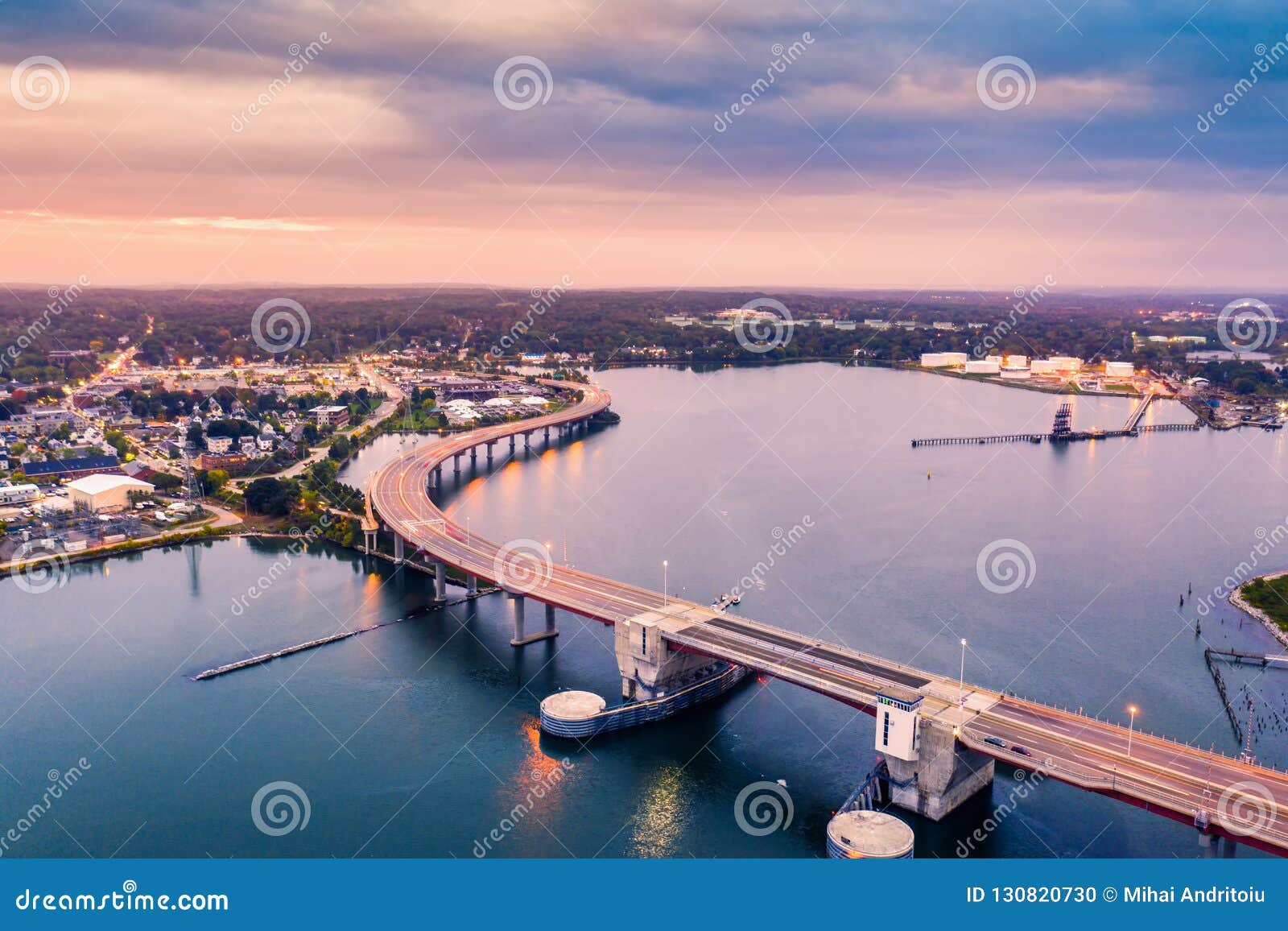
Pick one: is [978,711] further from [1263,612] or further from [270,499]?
[270,499]

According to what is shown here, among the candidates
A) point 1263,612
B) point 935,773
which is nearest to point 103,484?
point 935,773

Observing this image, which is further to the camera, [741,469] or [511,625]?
[741,469]

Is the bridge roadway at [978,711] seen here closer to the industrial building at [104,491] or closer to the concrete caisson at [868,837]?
the concrete caisson at [868,837]

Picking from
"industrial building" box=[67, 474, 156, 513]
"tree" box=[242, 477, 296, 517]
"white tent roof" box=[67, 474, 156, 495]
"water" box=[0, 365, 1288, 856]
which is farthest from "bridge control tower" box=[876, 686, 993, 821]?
"white tent roof" box=[67, 474, 156, 495]

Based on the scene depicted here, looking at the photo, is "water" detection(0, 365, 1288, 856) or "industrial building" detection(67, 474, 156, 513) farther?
"industrial building" detection(67, 474, 156, 513)

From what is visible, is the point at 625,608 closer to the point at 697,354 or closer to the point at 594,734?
the point at 594,734

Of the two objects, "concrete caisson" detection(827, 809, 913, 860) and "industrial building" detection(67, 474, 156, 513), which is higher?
"industrial building" detection(67, 474, 156, 513)

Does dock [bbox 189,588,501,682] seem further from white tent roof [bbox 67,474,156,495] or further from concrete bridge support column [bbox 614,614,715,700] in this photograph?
white tent roof [bbox 67,474,156,495]

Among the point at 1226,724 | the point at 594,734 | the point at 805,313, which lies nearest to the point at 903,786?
the point at 594,734
